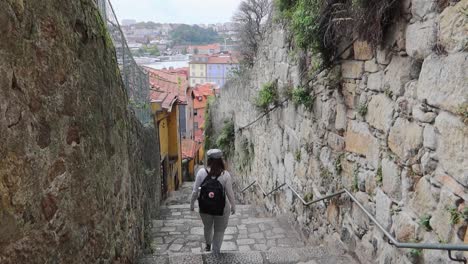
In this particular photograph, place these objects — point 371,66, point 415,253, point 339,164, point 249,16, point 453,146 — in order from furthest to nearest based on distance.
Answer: point 249,16 → point 339,164 → point 371,66 → point 415,253 → point 453,146

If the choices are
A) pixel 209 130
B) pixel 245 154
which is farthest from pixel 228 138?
pixel 209 130

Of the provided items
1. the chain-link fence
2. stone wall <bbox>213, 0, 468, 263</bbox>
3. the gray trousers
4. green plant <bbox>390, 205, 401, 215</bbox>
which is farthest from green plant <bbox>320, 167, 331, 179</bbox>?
the chain-link fence

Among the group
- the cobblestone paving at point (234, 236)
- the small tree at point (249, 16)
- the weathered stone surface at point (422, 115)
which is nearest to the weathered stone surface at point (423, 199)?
the weathered stone surface at point (422, 115)

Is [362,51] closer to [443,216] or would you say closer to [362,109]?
[362,109]

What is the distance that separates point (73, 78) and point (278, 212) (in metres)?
4.63

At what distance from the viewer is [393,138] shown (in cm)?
286

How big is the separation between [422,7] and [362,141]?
124cm

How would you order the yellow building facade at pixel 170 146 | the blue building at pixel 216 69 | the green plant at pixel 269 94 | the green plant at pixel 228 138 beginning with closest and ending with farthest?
the green plant at pixel 269 94, the yellow building facade at pixel 170 146, the green plant at pixel 228 138, the blue building at pixel 216 69

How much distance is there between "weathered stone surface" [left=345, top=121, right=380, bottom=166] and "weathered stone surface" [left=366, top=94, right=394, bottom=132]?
0.12 meters

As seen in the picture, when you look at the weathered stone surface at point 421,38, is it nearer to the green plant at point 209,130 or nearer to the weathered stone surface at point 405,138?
the weathered stone surface at point 405,138

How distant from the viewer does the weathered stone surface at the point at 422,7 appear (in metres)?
2.34

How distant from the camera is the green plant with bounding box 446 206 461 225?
83.9 inches

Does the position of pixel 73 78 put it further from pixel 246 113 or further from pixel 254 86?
pixel 246 113

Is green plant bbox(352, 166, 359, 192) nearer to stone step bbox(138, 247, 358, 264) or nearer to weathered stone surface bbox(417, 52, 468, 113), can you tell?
stone step bbox(138, 247, 358, 264)
